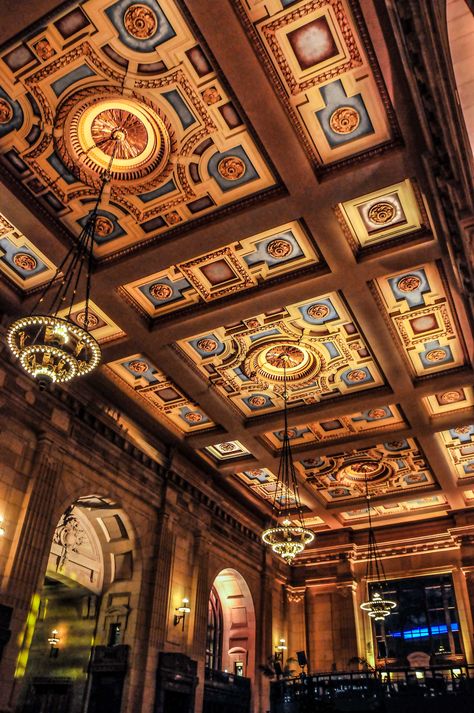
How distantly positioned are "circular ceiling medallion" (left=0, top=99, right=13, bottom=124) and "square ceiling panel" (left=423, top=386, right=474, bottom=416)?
904 centimetres

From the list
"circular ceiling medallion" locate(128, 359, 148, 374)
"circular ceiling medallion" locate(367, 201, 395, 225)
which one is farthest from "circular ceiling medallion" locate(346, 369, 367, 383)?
"circular ceiling medallion" locate(128, 359, 148, 374)

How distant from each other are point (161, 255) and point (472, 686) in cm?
836

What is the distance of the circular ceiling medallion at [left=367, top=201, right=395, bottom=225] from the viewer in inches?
316

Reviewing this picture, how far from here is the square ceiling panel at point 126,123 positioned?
6.30 metres

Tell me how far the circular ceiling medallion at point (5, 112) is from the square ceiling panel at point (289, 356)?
4.79 meters

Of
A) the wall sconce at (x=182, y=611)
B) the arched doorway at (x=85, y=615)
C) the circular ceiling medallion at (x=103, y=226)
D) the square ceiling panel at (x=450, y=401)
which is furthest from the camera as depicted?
the wall sconce at (x=182, y=611)

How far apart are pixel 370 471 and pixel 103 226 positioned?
385 inches

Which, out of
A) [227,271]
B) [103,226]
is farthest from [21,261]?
[227,271]

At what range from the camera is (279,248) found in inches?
344

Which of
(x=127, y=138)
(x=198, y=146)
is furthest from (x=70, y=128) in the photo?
(x=198, y=146)

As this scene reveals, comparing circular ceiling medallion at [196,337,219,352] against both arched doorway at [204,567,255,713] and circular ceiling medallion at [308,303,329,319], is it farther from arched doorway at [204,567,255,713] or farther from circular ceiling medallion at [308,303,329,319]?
arched doorway at [204,567,255,713]

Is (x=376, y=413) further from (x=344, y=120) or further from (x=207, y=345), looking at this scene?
(x=344, y=120)

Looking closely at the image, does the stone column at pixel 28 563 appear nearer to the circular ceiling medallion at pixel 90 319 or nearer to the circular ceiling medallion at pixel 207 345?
the circular ceiling medallion at pixel 90 319

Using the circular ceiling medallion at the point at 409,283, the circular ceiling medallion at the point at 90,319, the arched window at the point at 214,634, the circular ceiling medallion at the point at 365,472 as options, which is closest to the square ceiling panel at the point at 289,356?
the circular ceiling medallion at the point at 409,283
